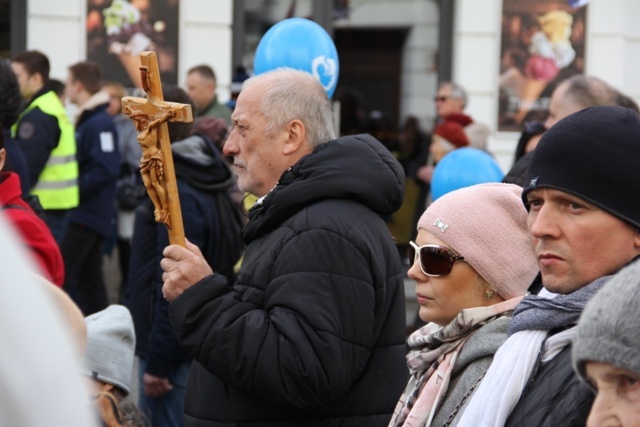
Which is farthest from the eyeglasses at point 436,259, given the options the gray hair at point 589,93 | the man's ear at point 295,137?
the gray hair at point 589,93

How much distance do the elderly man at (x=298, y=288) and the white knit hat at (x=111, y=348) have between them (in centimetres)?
16

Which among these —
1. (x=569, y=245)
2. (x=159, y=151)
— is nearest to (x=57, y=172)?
(x=159, y=151)

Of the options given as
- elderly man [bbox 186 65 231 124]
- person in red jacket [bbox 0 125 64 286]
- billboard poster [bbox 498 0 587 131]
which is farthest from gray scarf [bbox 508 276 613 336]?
billboard poster [bbox 498 0 587 131]

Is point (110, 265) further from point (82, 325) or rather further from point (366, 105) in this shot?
point (82, 325)

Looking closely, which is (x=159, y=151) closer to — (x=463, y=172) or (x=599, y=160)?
(x=599, y=160)

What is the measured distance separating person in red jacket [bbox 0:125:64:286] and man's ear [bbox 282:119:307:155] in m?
0.80

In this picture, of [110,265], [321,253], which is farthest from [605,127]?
[110,265]

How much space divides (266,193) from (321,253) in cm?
39

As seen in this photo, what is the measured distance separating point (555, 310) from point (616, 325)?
1.97 feet

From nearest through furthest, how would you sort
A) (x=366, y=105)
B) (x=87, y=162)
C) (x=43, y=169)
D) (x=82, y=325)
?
(x=82, y=325) < (x=43, y=169) < (x=87, y=162) < (x=366, y=105)

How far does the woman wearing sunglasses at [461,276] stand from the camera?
2768mm

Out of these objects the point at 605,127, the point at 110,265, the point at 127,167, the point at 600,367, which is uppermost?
the point at 605,127

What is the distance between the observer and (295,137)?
3410 mm

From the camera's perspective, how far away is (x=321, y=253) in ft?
10.3
